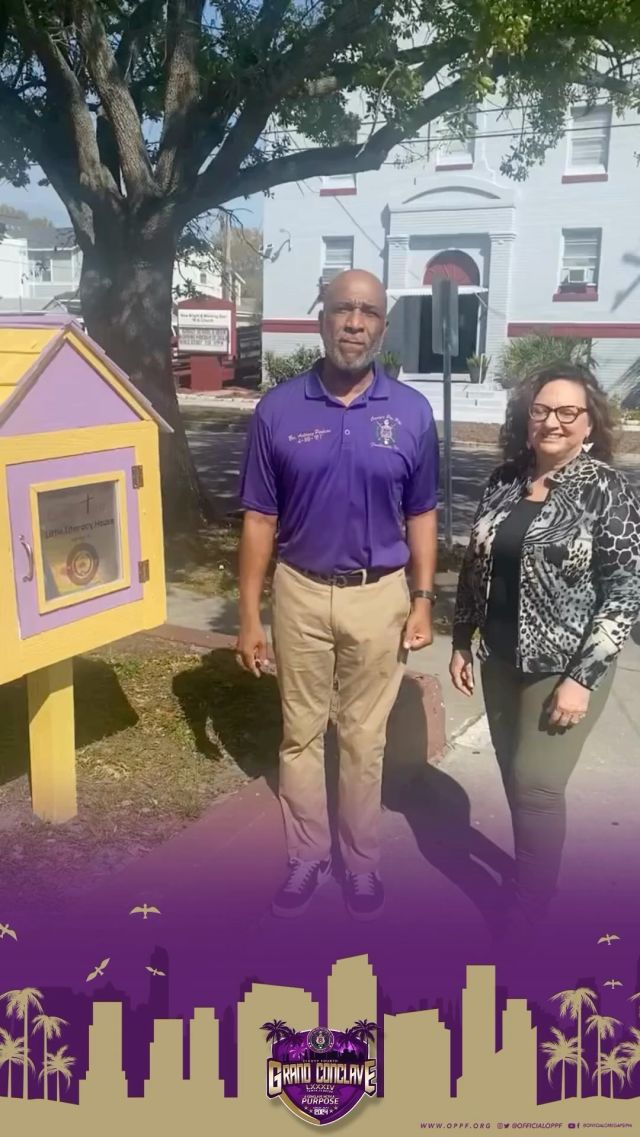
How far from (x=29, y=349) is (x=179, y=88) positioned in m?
5.05

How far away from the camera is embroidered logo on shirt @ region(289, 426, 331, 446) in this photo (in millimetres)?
3021

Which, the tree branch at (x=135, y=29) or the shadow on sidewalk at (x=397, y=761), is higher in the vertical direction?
the tree branch at (x=135, y=29)

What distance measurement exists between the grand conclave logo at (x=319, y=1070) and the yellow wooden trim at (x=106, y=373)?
1.94 m

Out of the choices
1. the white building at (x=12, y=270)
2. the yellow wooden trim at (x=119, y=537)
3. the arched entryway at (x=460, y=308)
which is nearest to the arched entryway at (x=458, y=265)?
the arched entryway at (x=460, y=308)

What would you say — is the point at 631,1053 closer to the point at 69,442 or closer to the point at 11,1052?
the point at 11,1052

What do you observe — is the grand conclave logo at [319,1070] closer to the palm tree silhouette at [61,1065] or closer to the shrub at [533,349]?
the palm tree silhouette at [61,1065]

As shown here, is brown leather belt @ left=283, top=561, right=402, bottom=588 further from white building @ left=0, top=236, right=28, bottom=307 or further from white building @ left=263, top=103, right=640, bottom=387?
white building @ left=0, top=236, right=28, bottom=307

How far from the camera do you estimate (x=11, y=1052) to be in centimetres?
268

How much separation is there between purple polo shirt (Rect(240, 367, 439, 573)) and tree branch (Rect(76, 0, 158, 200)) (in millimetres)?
4972

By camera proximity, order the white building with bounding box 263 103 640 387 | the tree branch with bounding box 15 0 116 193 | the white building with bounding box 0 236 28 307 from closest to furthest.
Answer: the tree branch with bounding box 15 0 116 193 → the white building with bounding box 263 103 640 387 → the white building with bounding box 0 236 28 307

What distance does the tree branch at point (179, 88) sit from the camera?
727cm

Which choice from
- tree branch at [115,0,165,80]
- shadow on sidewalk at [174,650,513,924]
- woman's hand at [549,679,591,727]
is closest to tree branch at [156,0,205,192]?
tree branch at [115,0,165,80]

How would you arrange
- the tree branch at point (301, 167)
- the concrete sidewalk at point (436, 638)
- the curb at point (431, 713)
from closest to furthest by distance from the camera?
the curb at point (431, 713), the concrete sidewalk at point (436, 638), the tree branch at point (301, 167)

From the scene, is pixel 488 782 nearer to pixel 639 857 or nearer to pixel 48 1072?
pixel 639 857
